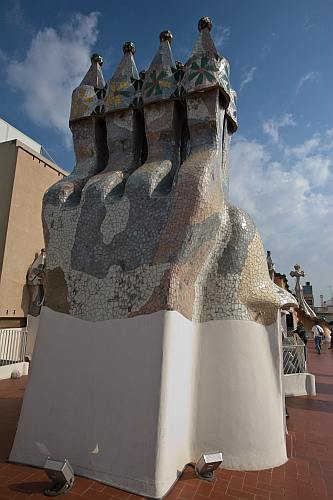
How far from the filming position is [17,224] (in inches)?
492

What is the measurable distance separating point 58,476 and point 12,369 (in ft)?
23.4

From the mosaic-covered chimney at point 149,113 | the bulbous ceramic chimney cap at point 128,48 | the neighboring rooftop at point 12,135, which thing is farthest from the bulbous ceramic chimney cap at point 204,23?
the neighboring rooftop at point 12,135

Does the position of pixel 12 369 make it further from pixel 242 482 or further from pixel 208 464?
pixel 242 482

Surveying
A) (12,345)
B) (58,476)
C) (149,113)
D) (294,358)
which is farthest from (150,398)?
(12,345)

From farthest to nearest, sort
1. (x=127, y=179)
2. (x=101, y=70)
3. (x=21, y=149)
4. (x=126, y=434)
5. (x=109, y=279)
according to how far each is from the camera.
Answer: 1. (x=21, y=149)
2. (x=101, y=70)
3. (x=127, y=179)
4. (x=109, y=279)
5. (x=126, y=434)

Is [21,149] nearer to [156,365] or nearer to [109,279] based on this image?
[109,279]

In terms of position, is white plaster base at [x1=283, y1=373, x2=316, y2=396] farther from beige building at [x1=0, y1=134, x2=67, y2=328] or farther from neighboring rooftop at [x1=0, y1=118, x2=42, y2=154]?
neighboring rooftop at [x1=0, y1=118, x2=42, y2=154]

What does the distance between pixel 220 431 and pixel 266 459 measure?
68cm

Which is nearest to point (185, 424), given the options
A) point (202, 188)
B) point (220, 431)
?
point (220, 431)

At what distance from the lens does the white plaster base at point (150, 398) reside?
3.78 meters

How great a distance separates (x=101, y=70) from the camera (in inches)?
267

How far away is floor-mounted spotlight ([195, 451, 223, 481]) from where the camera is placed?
379cm

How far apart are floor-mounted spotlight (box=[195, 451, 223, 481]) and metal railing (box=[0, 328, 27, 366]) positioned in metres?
7.80

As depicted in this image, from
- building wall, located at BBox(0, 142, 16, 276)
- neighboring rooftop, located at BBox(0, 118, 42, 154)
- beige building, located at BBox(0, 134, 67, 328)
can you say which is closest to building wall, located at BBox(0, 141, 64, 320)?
beige building, located at BBox(0, 134, 67, 328)
